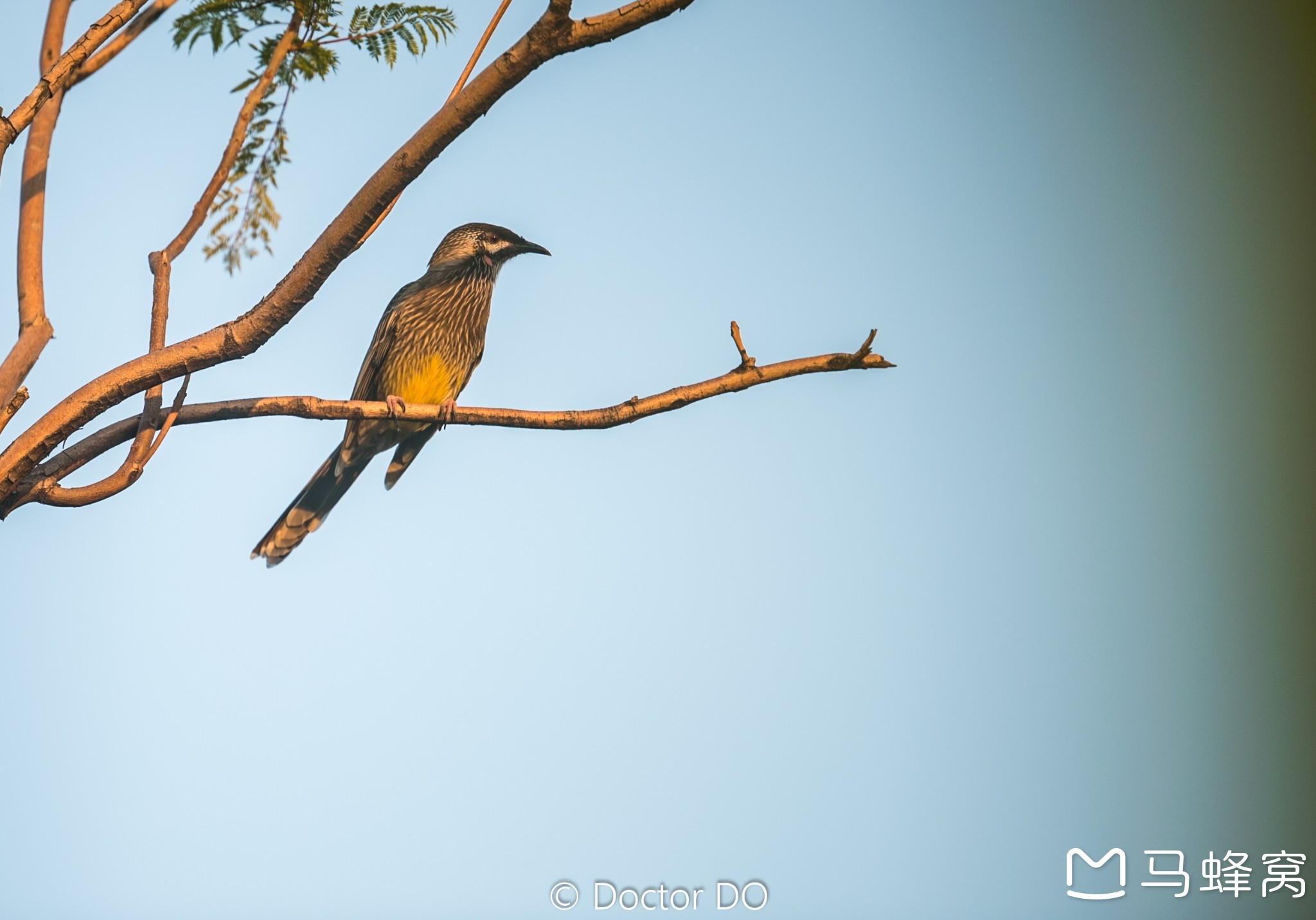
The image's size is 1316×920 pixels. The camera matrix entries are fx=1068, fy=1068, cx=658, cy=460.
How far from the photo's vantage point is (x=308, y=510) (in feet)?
16.5

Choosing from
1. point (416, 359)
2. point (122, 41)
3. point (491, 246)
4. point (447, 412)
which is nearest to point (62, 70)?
point (122, 41)

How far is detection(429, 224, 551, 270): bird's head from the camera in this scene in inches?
237

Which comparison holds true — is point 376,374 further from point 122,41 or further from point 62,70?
point 62,70

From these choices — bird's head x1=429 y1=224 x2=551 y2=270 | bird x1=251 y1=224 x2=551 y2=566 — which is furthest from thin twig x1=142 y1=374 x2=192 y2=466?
bird's head x1=429 y1=224 x2=551 y2=270

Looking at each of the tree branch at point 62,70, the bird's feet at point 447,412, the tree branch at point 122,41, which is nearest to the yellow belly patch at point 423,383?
the bird's feet at point 447,412

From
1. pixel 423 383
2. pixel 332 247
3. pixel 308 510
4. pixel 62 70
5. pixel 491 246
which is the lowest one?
pixel 308 510

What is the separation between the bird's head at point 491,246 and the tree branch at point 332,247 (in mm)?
3292

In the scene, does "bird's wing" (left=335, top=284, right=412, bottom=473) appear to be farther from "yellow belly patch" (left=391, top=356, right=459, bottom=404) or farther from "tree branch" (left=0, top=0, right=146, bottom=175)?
"tree branch" (left=0, top=0, right=146, bottom=175)

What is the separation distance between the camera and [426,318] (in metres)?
5.68

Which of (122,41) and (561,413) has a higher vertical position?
(122,41)

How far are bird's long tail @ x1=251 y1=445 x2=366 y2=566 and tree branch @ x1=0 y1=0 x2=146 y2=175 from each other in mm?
2325

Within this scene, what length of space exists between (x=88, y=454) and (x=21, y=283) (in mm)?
580

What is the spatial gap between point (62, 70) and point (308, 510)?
8.32ft

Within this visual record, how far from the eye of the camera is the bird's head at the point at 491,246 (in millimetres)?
6016
